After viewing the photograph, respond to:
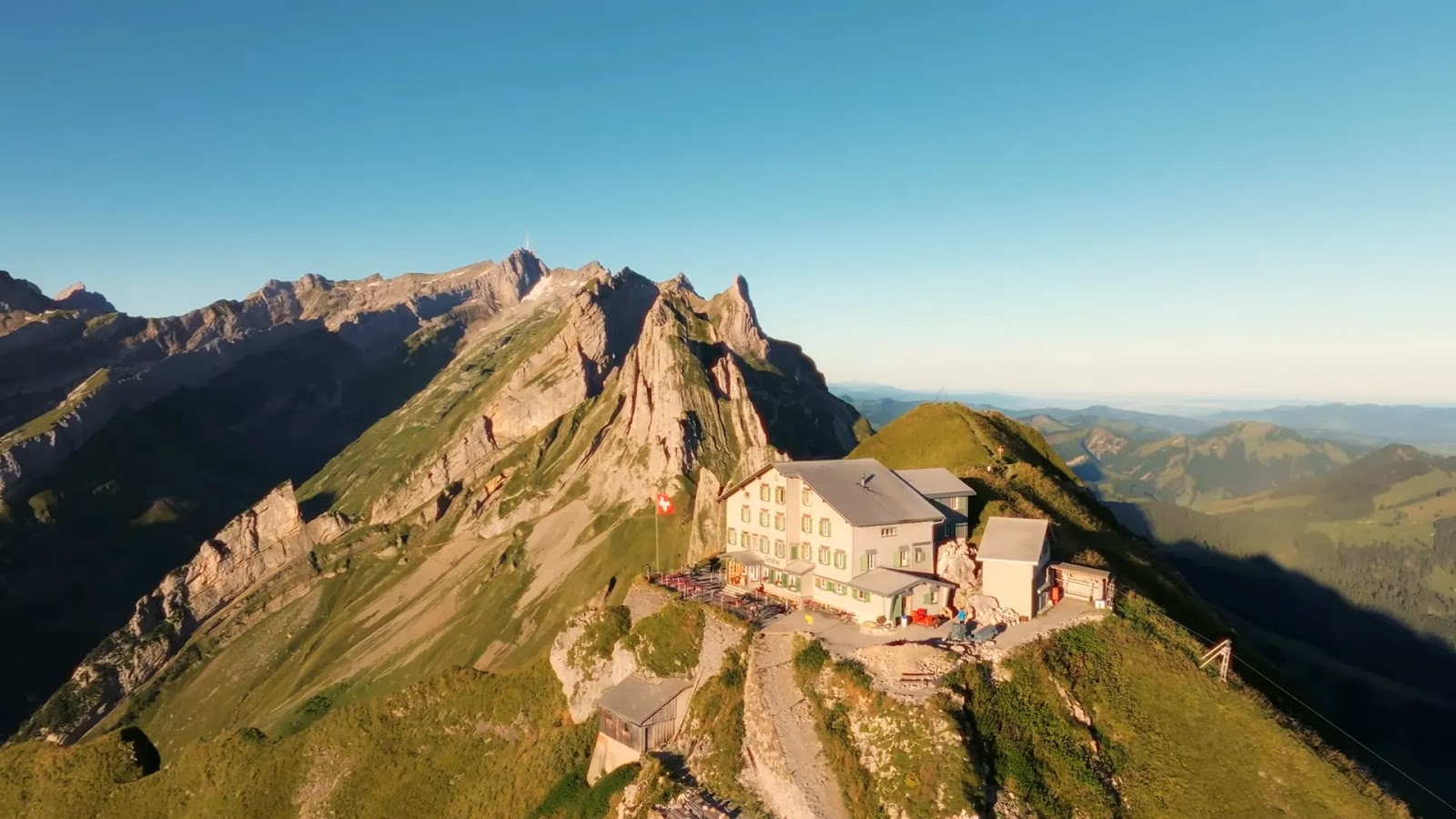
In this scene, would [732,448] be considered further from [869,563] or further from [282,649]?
[869,563]

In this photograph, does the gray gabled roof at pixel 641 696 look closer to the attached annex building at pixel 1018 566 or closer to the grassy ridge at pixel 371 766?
the grassy ridge at pixel 371 766

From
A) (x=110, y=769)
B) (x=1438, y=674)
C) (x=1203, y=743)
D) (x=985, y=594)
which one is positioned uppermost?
(x=985, y=594)

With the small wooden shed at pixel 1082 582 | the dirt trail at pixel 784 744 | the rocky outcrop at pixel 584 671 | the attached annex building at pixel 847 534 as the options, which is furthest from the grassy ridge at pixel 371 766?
the small wooden shed at pixel 1082 582

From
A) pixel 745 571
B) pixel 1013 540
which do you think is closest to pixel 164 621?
pixel 745 571

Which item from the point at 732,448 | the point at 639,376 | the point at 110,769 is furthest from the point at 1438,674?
the point at 110,769

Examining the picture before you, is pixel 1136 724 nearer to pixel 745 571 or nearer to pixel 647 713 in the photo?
pixel 745 571

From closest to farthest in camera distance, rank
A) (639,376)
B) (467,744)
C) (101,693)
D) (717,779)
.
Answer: (717,779) → (467,744) → (101,693) → (639,376)

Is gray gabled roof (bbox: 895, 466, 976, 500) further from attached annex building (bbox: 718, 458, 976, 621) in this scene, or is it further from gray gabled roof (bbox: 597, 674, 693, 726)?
gray gabled roof (bbox: 597, 674, 693, 726)
